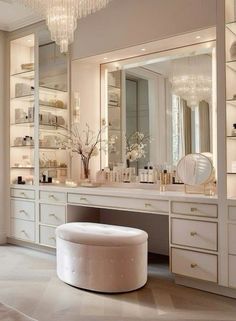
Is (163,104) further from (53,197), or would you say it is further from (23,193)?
(23,193)

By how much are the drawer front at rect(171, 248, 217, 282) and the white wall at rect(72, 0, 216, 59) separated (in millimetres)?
2106

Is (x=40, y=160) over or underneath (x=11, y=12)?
underneath

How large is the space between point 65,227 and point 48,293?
2.06 ft

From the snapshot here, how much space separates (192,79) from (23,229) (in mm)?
2906

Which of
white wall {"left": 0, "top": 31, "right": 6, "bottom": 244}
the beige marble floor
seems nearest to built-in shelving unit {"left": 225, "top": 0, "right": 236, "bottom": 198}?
the beige marble floor

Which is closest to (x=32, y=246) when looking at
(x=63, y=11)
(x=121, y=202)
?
(x=121, y=202)

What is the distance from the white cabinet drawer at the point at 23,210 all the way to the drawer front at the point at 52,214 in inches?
8.5

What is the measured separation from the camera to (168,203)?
3414mm

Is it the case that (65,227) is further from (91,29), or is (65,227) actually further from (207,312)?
(91,29)

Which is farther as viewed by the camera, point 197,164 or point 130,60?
point 130,60

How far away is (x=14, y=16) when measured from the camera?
189 inches

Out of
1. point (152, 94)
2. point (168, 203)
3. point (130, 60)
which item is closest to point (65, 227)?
point (168, 203)

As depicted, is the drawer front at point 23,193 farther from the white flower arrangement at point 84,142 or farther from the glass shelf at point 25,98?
the glass shelf at point 25,98

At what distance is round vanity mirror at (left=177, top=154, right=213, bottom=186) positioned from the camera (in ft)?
11.3
